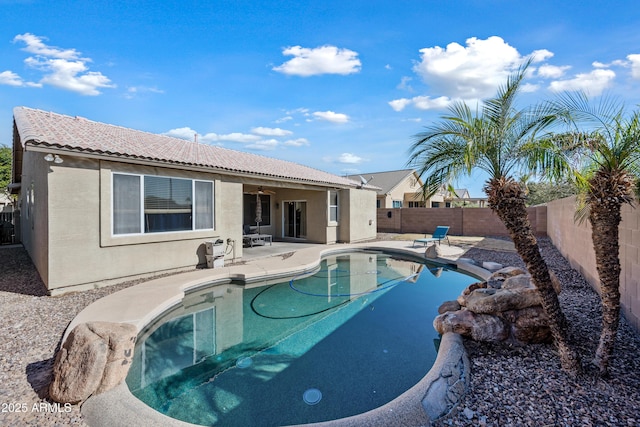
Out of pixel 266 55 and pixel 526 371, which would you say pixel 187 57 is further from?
pixel 526 371

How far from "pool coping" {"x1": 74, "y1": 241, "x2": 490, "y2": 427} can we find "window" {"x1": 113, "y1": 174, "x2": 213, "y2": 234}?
6.00 feet

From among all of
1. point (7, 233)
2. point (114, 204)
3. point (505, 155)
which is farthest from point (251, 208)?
point (505, 155)

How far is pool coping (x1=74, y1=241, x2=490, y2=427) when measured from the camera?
345 cm

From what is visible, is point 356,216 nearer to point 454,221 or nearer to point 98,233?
point 454,221

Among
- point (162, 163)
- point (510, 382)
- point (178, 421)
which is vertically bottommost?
point (178, 421)

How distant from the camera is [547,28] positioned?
8.98 m

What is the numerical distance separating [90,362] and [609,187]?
268 inches

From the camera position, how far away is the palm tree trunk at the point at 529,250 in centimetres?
409

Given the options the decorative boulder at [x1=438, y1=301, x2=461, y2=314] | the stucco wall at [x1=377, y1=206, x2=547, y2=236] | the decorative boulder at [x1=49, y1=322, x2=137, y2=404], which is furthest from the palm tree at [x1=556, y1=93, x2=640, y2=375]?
the stucco wall at [x1=377, y1=206, x2=547, y2=236]

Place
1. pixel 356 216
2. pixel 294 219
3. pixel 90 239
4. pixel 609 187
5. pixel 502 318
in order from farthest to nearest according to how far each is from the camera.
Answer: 1. pixel 294 219
2. pixel 356 216
3. pixel 90 239
4. pixel 502 318
5. pixel 609 187

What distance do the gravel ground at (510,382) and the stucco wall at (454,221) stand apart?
16522 millimetres

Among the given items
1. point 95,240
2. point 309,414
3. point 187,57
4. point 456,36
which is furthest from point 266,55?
point 309,414

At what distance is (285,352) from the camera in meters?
5.84

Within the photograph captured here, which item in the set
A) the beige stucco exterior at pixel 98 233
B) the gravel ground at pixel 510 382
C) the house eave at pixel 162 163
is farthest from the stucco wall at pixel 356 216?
the gravel ground at pixel 510 382
